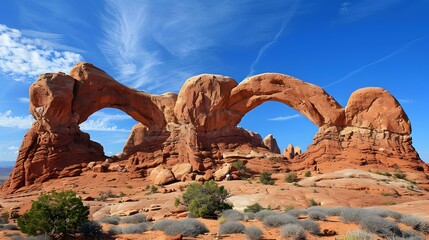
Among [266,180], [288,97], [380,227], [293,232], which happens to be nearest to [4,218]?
[293,232]

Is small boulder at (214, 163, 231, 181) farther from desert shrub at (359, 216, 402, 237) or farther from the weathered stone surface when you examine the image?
the weathered stone surface

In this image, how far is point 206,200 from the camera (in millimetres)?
14609

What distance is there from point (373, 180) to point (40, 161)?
31.9 meters

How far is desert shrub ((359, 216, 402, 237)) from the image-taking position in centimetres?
1005

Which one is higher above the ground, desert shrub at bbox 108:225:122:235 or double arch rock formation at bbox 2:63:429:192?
double arch rock formation at bbox 2:63:429:192

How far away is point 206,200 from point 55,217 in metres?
6.27

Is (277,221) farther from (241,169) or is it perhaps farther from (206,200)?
(241,169)

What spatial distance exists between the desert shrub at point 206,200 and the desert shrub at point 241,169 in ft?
49.1

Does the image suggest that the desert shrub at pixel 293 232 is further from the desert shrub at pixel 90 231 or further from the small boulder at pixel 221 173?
the small boulder at pixel 221 173

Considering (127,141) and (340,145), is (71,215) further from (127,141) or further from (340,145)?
(127,141)

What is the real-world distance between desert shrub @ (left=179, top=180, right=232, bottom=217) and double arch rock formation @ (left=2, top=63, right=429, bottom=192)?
16.1 meters

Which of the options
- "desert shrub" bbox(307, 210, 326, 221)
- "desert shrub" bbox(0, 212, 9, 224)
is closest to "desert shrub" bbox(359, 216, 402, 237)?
"desert shrub" bbox(307, 210, 326, 221)

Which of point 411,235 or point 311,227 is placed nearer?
point 411,235

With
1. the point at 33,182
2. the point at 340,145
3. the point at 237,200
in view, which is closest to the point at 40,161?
the point at 33,182
